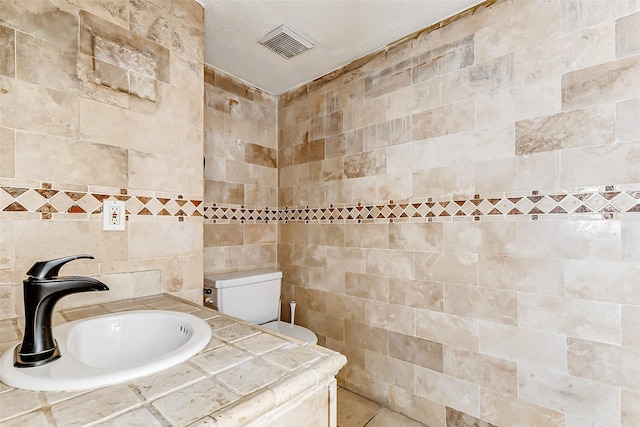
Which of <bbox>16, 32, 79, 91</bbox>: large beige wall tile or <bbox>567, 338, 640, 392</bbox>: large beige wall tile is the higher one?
<bbox>16, 32, 79, 91</bbox>: large beige wall tile

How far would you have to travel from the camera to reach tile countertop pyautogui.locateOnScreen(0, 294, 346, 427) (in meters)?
0.55

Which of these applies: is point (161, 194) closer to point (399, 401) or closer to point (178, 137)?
point (178, 137)

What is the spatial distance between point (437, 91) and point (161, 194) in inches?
61.2

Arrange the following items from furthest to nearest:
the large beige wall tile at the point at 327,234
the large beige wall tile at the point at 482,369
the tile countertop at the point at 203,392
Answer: the large beige wall tile at the point at 327,234
the large beige wall tile at the point at 482,369
the tile countertop at the point at 203,392

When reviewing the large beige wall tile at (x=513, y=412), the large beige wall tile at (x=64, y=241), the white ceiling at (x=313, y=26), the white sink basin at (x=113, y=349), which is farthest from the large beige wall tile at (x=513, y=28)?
the large beige wall tile at (x=64, y=241)

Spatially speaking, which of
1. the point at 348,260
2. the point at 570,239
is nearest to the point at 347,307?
the point at 348,260

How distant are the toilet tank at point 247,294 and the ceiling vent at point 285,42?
59.3 inches

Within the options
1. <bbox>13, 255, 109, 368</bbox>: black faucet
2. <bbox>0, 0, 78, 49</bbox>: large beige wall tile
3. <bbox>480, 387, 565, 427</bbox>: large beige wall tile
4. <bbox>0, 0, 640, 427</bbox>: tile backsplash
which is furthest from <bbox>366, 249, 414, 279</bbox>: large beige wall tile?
<bbox>0, 0, 78, 49</bbox>: large beige wall tile

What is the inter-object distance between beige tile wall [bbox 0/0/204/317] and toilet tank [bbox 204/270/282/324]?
395 mm

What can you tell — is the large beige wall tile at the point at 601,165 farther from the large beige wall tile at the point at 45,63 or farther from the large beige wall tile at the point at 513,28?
the large beige wall tile at the point at 45,63

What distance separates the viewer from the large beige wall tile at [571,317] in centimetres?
123

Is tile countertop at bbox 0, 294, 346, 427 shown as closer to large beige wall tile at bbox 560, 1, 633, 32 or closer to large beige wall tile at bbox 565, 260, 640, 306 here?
large beige wall tile at bbox 565, 260, 640, 306

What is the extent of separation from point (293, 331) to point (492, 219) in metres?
1.43

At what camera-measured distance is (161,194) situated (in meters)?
1.47
